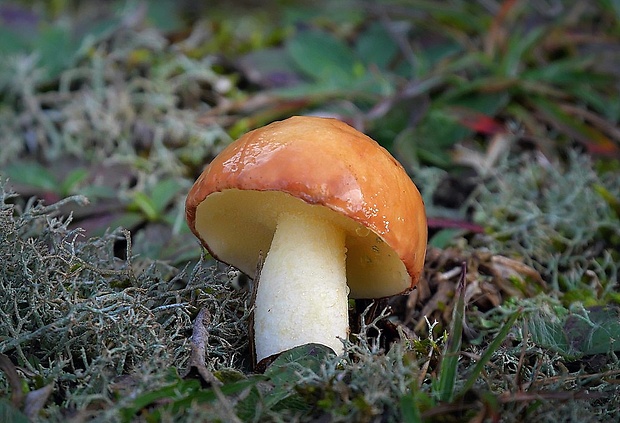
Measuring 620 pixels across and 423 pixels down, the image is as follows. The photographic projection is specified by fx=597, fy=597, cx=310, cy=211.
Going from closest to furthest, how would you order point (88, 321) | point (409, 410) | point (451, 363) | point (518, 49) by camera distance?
1. point (409, 410)
2. point (451, 363)
3. point (88, 321)
4. point (518, 49)

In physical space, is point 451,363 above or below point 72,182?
above

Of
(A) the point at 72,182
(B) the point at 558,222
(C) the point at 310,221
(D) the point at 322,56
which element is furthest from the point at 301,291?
(D) the point at 322,56

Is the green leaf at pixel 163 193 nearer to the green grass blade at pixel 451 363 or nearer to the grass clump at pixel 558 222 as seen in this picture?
the grass clump at pixel 558 222

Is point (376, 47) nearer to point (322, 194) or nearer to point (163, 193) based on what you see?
point (163, 193)

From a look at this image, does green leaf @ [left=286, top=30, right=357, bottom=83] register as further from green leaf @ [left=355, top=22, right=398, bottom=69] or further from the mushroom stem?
the mushroom stem

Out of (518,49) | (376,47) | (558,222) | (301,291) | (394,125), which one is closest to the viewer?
(301,291)

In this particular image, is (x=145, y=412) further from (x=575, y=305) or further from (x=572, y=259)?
(x=572, y=259)
